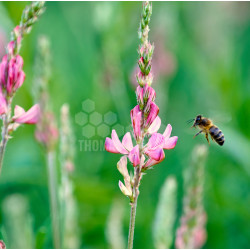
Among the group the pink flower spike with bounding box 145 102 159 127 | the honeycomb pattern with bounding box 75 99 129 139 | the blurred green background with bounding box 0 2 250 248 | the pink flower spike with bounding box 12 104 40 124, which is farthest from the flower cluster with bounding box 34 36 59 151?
the honeycomb pattern with bounding box 75 99 129 139

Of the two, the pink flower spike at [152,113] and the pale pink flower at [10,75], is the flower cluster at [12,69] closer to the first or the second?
the pale pink flower at [10,75]

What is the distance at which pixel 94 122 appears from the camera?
5258mm

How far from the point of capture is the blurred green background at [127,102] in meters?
4.30

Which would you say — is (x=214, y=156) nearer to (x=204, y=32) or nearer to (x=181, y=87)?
(x=181, y=87)

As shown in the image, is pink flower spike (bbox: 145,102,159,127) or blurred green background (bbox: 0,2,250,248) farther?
blurred green background (bbox: 0,2,250,248)

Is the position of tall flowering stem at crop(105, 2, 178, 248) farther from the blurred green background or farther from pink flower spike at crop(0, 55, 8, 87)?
the blurred green background

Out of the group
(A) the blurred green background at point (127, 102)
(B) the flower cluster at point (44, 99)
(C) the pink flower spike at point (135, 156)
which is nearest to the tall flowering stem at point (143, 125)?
(C) the pink flower spike at point (135, 156)

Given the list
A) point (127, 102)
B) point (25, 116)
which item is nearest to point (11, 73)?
point (25, 116)

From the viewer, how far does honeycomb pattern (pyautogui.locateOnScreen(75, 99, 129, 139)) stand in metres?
5.00

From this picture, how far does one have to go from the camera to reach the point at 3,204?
410 centimetres

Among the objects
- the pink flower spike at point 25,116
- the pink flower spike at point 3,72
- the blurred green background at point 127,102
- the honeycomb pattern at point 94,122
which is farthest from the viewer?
the honeycomb pattern at point 94,122

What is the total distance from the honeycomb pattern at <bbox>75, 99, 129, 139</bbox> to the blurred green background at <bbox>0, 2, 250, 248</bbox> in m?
0.06

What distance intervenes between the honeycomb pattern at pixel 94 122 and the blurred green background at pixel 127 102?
0.06 metres

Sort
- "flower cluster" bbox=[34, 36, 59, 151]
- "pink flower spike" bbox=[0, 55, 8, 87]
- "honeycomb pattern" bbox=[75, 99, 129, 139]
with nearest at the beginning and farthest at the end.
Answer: "pink flower spike" bbox=[0, 55, 8, 87] < "flower cluster" bbox=[34, 36, 59, 151] < "honeycomb pattern" bbox=[75, 99, 129, 139]
